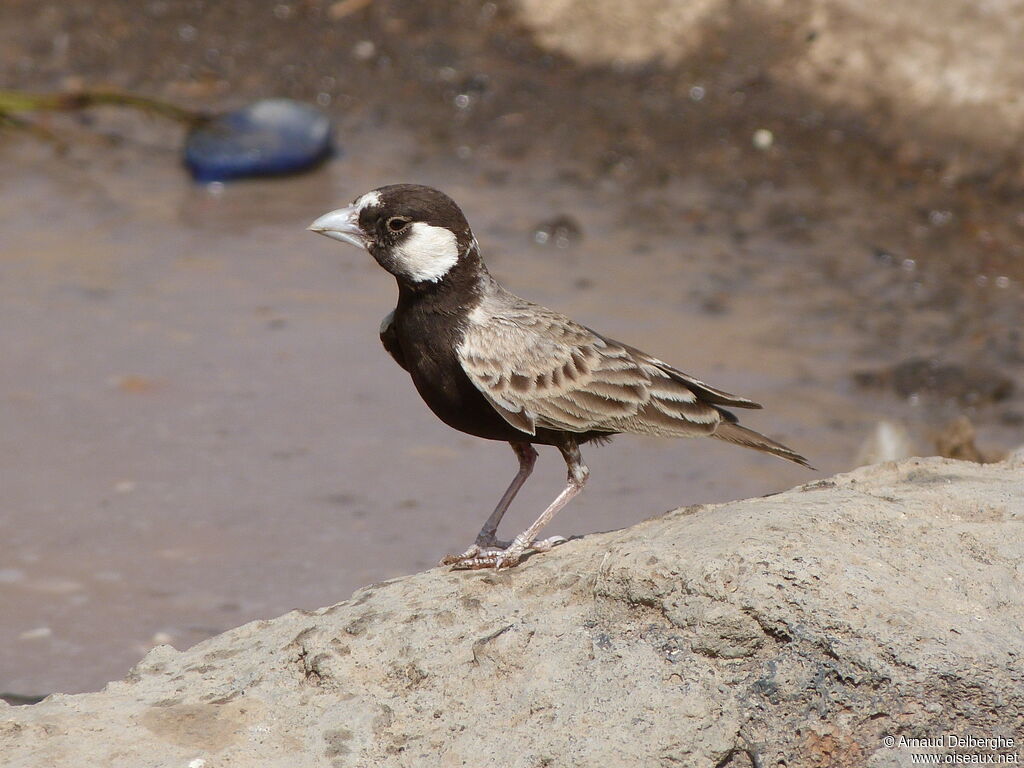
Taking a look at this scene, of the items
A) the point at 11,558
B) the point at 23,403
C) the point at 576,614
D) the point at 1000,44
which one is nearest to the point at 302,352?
the point at 23,403

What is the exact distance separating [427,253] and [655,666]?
6.38 feet

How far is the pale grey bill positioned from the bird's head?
2 centimetres

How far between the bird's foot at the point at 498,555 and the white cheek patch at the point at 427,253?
3.40 feet

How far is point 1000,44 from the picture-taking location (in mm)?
11070

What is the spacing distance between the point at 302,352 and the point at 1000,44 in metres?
6.22

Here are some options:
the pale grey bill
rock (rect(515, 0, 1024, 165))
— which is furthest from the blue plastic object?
the pale grey bill

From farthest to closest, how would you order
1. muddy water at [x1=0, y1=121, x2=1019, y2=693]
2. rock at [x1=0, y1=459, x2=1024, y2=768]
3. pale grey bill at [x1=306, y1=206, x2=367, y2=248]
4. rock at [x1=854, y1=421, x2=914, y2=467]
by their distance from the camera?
1. rock at [x1=854, y1=421, x2=914, y2=467]
2. muddy water at [x1=0, y1=121, x2=1019, y2=693]
3. pale grey bill at [x1=306, y1=206, x2=367, y2=248]
4. rock at [x1=0, y1=459, x2=1024, y2=768]

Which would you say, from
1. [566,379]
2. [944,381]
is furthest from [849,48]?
[566,379]

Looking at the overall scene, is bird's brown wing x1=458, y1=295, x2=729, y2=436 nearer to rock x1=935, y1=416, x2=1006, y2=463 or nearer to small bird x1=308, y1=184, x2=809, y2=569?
small bird x1=308, y1=184, x2=809, y2=569

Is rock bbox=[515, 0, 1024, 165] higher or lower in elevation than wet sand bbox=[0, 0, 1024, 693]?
higher

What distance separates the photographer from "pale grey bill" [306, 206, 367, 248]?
5320mm

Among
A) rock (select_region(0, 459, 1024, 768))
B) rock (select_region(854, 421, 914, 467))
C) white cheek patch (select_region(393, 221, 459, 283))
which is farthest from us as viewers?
rock (select_region(854, 421, 914, 467))

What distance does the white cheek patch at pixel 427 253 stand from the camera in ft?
17.0

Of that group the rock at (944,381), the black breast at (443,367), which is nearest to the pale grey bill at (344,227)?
the black breast at (443,367)
